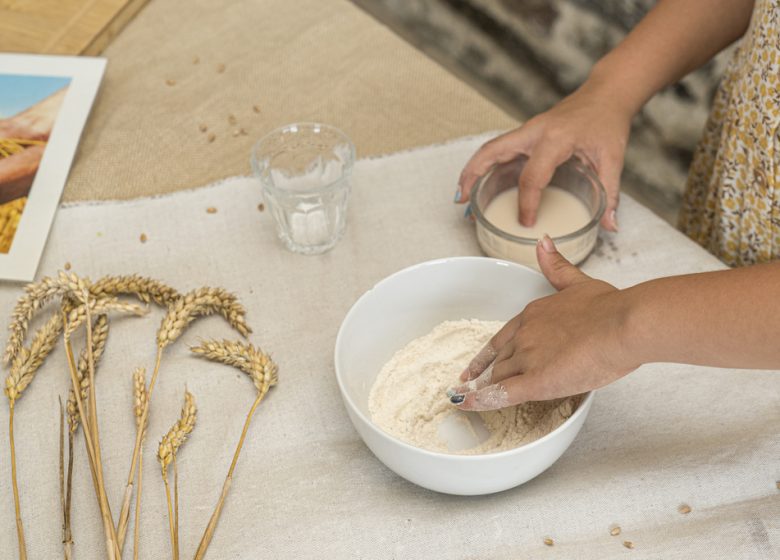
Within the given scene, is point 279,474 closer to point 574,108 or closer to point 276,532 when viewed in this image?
point 276,532

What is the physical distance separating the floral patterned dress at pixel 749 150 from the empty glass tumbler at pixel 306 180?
51cm

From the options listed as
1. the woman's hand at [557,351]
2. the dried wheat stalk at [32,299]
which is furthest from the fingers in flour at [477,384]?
the dried wheat stalk at [32,299]

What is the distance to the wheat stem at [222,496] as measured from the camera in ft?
2.74

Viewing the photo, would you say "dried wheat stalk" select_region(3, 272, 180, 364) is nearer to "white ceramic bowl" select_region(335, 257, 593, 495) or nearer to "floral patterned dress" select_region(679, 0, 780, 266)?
"white ceramic bowl" select_region(335, 257, 593, 495)

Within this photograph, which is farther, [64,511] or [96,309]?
[96,309]

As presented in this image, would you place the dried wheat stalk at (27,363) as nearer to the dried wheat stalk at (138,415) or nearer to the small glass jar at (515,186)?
the dried wheat stalk at (138,415)

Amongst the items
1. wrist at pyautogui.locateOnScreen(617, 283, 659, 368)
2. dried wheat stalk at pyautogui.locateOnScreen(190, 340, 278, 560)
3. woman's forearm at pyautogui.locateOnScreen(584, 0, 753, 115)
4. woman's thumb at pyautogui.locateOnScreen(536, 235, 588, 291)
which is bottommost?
dried wheat stalk at pyautogui.locateOnScreen(190, 340, 278, 560)

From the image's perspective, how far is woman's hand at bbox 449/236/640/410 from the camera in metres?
0.80

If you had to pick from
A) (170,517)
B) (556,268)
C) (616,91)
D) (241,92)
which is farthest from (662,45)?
(170,517)

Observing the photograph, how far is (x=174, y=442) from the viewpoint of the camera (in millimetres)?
907

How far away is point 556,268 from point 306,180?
0.42m

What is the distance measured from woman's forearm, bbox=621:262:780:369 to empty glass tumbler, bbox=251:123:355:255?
47 centimetres

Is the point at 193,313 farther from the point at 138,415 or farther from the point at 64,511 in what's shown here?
the point at 64,511

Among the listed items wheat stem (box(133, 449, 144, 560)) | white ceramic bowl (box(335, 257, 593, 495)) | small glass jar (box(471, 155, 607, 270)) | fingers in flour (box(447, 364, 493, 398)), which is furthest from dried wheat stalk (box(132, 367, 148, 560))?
small glass jar (box(471, 155, 607, 270))
